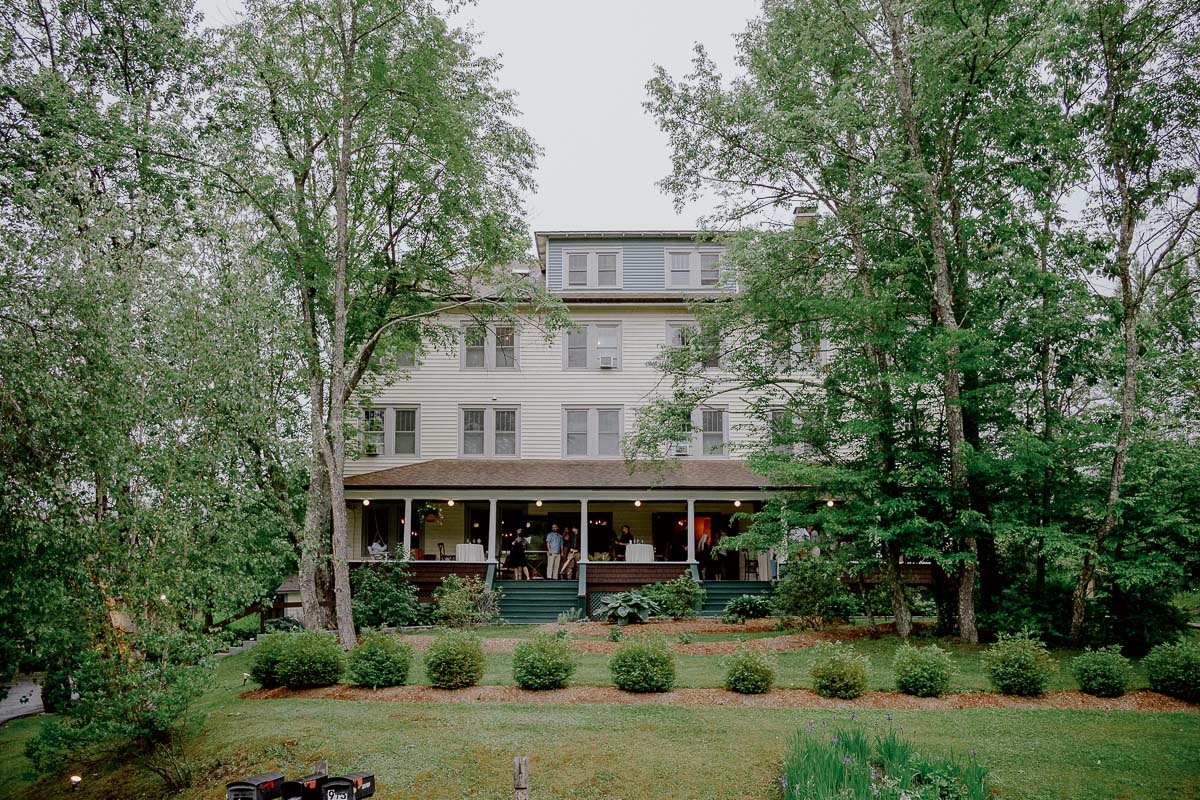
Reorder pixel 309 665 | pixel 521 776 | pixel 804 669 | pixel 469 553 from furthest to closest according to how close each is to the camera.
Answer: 1. pixel 469 553
2. pixel 804 669
3. pixel 309 665
4. pixel 521 776

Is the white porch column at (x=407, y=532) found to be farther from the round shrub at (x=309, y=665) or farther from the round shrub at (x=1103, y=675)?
the round shrub at (x=1103, y=675)

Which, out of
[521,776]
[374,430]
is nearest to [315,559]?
[374,430]

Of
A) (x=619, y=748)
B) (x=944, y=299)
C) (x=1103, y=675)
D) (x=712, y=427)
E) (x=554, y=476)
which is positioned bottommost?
(x=619, y=748)

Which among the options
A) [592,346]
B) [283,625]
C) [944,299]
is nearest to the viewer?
[944,299]

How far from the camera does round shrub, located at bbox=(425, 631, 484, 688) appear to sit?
10.4 m

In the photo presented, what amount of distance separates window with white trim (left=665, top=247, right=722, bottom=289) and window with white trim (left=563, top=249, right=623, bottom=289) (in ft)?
5.39

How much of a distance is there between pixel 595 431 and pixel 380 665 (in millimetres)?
13389

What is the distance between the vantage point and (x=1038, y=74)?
13805 mm

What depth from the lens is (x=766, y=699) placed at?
9.87m

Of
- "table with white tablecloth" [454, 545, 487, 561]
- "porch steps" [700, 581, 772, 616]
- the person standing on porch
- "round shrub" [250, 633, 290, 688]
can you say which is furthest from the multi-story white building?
"round shrub" [250, 633, 290, 688]

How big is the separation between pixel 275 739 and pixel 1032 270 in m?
13.6

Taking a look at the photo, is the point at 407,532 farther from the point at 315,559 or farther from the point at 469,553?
the point at 315,559

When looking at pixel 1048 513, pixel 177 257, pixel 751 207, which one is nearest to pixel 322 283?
pixel 177 257

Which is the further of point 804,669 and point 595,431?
point 595,431
